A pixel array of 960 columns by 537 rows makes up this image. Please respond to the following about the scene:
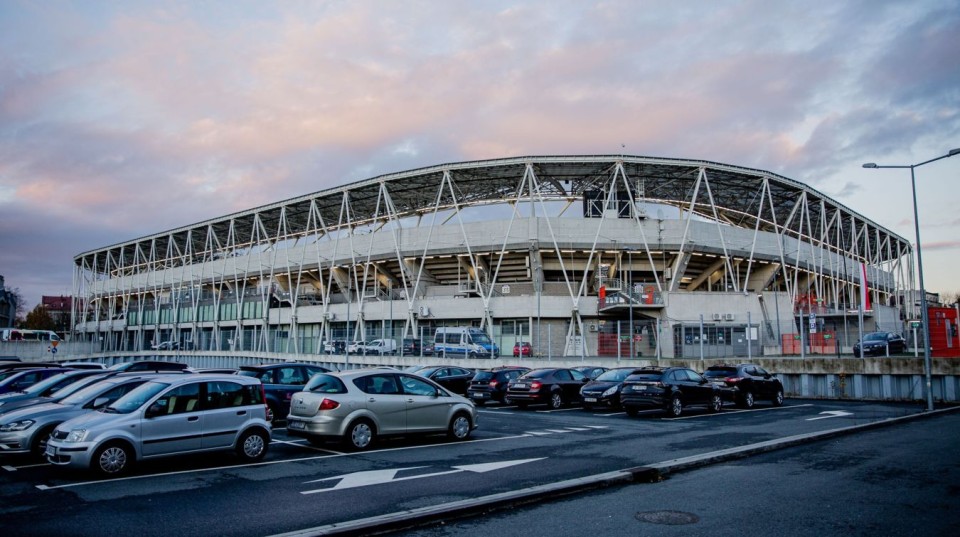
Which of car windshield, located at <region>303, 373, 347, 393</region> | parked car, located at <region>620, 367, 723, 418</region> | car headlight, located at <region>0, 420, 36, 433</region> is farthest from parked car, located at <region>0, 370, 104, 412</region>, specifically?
parked car, located at <region>620, 367, 723, 418</region>

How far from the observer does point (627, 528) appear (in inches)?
292

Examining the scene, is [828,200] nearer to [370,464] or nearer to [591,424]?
[591,424]

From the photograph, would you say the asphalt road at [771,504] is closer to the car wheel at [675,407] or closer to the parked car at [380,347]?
the car wheel at [675,407]

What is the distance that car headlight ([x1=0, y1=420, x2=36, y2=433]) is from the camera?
41.2 ft

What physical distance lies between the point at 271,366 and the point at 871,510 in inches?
577

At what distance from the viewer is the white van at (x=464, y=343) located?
4253 centimetres

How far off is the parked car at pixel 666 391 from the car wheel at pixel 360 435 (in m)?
10.2

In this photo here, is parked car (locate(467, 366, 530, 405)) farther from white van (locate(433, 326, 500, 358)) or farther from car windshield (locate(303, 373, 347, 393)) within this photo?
white van (locate(433, 326, 500, 358))

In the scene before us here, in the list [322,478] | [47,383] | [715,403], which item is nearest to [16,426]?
[47,383]

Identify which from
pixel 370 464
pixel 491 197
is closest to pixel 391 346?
pixel 491 197

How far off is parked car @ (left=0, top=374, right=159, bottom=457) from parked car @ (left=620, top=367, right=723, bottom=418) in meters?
13.9

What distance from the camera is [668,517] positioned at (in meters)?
7.88

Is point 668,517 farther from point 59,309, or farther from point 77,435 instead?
point 59,309

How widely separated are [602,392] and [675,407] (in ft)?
8.65
